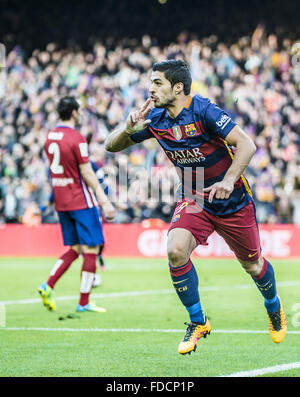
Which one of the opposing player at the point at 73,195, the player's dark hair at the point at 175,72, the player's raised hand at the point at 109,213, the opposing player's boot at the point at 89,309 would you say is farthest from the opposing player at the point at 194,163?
the opposing player's boot at the point at 89,309

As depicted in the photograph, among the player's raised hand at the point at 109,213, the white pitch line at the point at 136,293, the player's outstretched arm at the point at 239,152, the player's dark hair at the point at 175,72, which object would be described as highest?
the player's dark hair at the point at 175,72

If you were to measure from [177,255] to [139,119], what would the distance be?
1.13m

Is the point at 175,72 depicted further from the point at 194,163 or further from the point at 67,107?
the point at 67,107

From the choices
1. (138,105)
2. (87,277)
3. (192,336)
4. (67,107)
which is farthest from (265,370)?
(138,105)

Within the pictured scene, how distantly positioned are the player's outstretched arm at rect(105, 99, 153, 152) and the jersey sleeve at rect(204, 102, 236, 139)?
507 millimetres

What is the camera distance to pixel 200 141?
20.4ft

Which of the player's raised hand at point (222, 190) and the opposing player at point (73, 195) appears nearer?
the player's raised hand at point (222, 190)

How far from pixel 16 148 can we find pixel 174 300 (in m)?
12.8

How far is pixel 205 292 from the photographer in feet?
38.9

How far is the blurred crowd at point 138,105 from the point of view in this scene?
20438 millimetres

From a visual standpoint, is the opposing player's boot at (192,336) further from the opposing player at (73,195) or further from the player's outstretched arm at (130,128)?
the opposing player at (73,195)

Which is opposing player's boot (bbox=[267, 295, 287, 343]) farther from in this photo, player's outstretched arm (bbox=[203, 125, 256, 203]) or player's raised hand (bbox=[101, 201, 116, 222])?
player's raised hand (bbox=[101, 201, 116, 222])

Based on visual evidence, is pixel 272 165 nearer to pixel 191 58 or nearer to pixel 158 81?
pixel 191 58

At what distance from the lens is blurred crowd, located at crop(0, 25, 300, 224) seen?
67.1 feet
